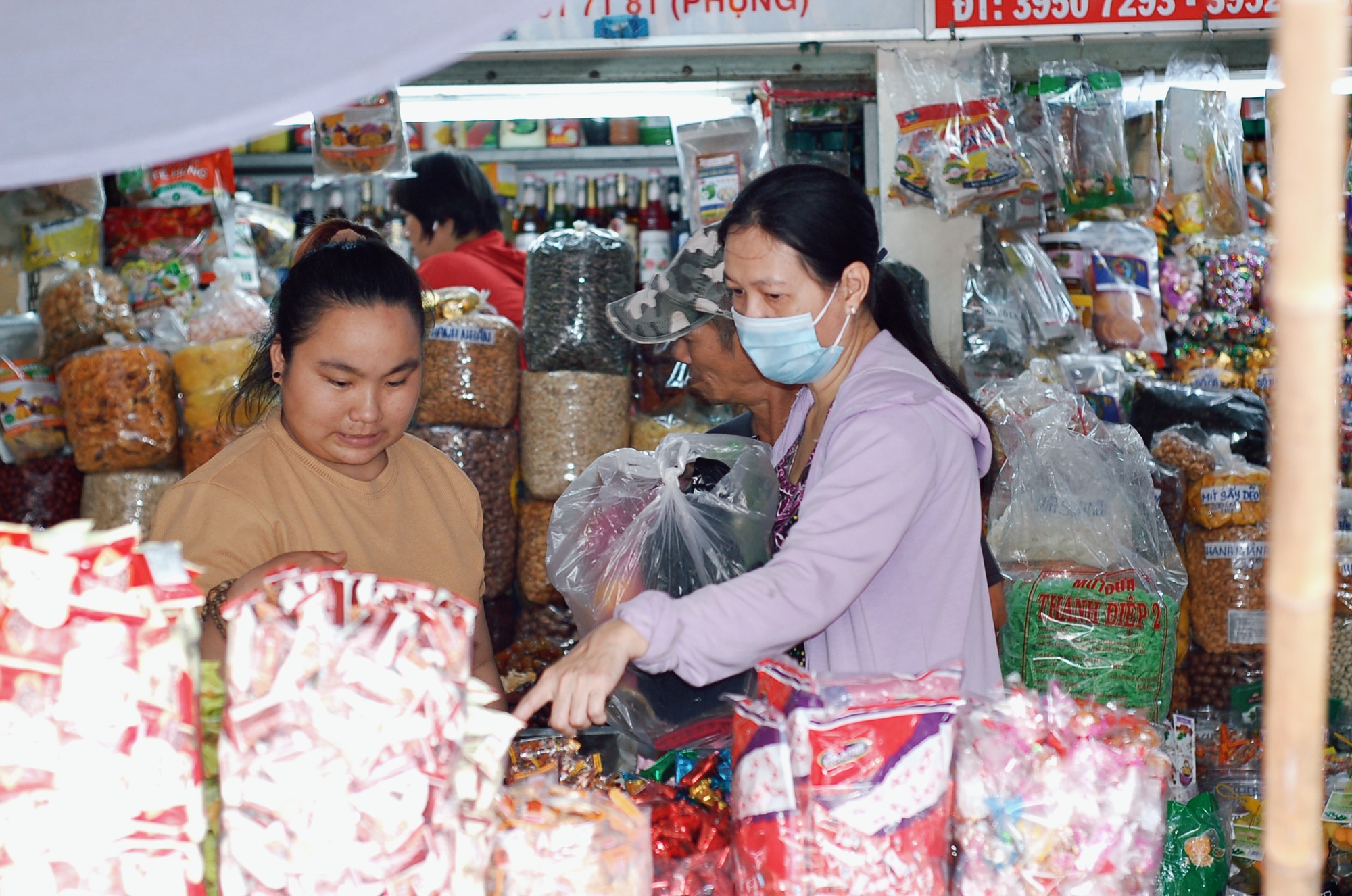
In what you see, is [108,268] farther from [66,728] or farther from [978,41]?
[66,728]

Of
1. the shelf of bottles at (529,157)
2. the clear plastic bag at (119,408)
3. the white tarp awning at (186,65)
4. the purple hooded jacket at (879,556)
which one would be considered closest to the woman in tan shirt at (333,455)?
the purple hooded jacket at (879,556)

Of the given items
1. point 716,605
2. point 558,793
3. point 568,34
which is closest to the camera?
point 558,793

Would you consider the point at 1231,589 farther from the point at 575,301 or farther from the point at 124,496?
the point at 124,496

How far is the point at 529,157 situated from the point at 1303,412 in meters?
4.16

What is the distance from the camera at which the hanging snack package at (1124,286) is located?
3.42m

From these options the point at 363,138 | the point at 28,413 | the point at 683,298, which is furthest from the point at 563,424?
the point at 28,413

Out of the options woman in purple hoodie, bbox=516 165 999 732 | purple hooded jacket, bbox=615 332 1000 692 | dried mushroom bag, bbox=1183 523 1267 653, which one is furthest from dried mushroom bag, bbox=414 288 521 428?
dried mushroom bag, bbox=1183 523 1267 653

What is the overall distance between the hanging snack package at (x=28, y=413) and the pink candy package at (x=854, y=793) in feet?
8.28

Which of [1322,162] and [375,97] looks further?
[375,97]

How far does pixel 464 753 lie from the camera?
855 mm

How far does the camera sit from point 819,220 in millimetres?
1567

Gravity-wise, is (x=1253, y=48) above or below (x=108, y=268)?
above

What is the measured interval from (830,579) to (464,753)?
54 centimetres

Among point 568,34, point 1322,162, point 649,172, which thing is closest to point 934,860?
point 1322,162
